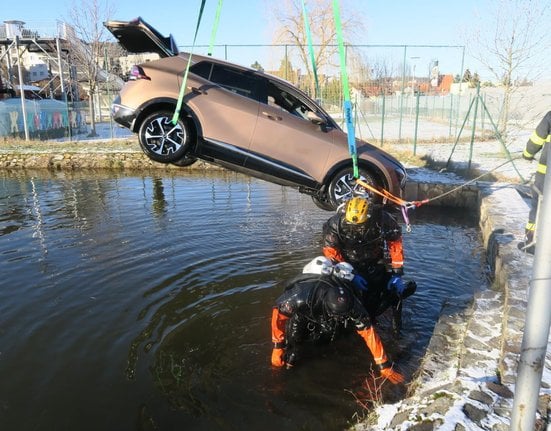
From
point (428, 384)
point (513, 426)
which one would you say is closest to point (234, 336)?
point (428, 384)

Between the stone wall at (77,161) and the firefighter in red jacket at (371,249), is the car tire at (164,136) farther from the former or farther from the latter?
the stone wall at (77,161)

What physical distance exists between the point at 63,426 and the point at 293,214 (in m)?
7.10

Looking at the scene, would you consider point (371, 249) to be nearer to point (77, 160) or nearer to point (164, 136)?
point (164, 136)

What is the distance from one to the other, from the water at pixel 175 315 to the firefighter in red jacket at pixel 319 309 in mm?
197

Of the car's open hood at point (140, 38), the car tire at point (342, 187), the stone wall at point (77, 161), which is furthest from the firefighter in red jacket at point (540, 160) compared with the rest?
the stone wall at point (77, 161)

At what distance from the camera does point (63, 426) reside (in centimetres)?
360

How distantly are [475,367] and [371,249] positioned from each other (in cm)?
188

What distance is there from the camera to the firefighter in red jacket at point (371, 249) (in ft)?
16.5

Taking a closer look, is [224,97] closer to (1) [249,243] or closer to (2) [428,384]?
(1) [249,243]

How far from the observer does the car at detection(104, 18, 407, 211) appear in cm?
645

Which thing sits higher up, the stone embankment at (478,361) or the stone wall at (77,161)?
the stone wall at (77,161)

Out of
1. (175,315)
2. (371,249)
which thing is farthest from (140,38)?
(371,249)

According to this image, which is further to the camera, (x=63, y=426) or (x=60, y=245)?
(x=60, y=245)

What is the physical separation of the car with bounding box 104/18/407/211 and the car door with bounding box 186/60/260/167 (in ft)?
0.04
